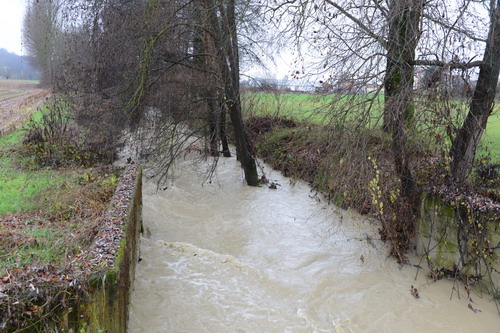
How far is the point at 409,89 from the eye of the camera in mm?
7023

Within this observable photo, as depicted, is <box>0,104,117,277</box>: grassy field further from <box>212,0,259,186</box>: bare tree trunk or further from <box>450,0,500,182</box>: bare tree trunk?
<box>450,0,500,182</box>: bare tree trunk

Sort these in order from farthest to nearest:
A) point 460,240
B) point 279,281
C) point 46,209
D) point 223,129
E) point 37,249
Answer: point 223,129 < point 279,281 < point 460,240 < point 46,209 < point 37,249

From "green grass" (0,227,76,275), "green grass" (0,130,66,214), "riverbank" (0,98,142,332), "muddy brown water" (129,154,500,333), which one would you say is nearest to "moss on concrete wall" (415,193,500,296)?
"muddy brown water" (129,154,500,333)

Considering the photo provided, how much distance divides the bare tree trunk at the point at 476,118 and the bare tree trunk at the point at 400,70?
92 cm

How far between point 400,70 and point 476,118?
5.67ft

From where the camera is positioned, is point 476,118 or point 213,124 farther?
point 213,124

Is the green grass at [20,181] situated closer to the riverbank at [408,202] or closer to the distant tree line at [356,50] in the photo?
the distant tree line at [356,50]

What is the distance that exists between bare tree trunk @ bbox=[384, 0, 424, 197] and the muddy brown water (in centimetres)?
229

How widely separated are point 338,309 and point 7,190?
6002 millimetres

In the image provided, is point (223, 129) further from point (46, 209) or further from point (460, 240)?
point (460, 240)

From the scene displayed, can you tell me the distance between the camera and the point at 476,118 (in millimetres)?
7598

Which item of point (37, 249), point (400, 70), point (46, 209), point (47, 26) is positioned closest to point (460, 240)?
point (400, 70)

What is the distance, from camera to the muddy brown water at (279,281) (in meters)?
6.46

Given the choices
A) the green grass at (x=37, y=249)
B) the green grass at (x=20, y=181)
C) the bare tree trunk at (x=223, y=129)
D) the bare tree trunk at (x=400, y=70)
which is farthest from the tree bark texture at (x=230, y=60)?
the green grass at (x=37, y=249)
